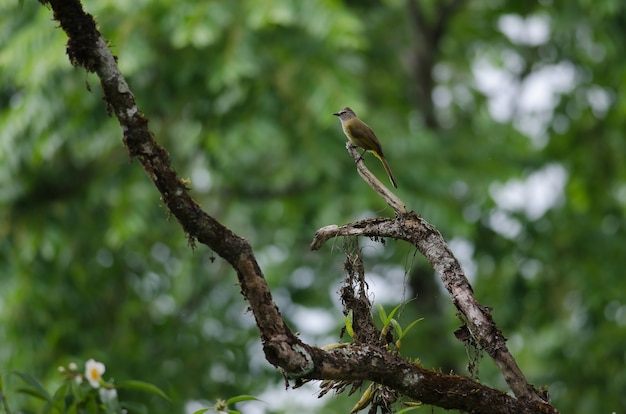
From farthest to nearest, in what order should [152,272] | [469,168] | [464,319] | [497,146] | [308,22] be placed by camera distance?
[152,272] < [497,146] < [469,168] < [308,22] < [464,319]

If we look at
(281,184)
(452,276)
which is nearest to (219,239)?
(452,276)

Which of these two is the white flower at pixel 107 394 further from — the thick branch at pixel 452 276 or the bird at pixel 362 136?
the bird at pixel 362 136

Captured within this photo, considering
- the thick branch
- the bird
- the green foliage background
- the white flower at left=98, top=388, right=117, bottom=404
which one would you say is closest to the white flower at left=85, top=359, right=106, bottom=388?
the white flower at left=98, top=388, right=117, bottom=404

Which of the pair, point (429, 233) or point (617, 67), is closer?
point (429, 233)

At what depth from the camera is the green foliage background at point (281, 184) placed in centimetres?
812

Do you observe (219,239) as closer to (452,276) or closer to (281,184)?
(452,276)

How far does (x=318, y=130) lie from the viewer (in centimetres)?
853

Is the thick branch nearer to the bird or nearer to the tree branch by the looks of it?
the tree branch

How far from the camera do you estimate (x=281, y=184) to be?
32.0 ft

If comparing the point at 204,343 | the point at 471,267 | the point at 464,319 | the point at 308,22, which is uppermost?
the point at 471,267

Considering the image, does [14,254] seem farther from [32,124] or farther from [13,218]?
[32,124]

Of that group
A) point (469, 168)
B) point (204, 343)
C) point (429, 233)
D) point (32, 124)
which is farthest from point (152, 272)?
point (429, 233)

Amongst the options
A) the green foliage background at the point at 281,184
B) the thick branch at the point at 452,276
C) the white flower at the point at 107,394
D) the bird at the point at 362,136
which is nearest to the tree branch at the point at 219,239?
the thick branch at the point at 452,276

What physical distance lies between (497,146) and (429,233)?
23.9ft
